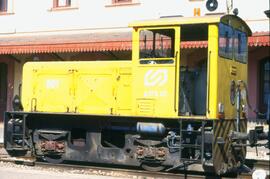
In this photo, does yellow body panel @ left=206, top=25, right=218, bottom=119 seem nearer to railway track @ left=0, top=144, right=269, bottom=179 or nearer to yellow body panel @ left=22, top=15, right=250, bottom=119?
yellow body panel @ left=22, top=15, right=250, bottom=119

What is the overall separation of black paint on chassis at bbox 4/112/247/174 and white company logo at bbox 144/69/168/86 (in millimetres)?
736

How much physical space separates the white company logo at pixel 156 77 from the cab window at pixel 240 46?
161cm

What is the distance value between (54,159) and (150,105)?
3.02m

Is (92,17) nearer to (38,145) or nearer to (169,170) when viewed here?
(38,145)

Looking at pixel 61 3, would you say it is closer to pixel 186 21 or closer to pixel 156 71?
pixel 156 71


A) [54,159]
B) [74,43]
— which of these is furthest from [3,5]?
[54,159]

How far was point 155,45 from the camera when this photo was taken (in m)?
11.6

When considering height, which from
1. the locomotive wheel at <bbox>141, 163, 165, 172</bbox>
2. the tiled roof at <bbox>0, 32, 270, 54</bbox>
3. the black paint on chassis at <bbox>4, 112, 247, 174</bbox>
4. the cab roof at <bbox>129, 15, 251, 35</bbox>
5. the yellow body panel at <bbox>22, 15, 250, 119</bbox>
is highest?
the tiled roof at <bbox>0, 32, 270, 54</bbox>

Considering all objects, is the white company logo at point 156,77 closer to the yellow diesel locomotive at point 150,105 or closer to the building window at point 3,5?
the yellow diesel locomotive at point 150,105

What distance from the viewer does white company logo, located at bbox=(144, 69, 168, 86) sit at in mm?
11172

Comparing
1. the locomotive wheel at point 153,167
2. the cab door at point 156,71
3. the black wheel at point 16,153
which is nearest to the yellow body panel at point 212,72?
the cab door at point 156,71

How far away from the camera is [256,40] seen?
19.0m

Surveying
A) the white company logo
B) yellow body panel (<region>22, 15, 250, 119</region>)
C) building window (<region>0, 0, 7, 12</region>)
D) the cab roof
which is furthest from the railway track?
building window (<region>0, 0, 7, 12</region>)

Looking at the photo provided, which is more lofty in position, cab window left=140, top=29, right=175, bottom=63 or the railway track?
cab window left=140, top=29, right=175, bottom=63
